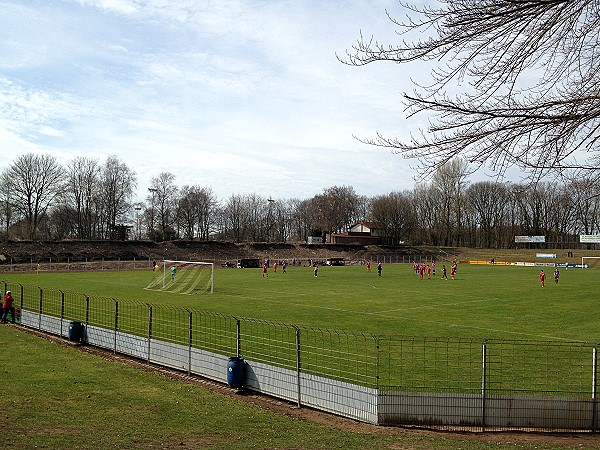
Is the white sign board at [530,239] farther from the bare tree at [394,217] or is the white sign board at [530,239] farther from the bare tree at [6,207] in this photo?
the bare tree at [6,207]

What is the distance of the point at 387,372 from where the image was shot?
643 inches

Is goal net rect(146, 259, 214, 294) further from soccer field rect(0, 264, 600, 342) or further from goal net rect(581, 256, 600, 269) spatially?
goal net rect(581, 256, 600, 269)

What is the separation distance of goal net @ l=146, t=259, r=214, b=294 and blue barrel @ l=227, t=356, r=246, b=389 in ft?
92.1

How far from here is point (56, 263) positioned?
76.8 metres

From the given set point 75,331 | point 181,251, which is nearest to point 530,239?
point 181,251

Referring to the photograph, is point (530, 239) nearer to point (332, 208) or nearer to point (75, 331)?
point (332, 208)

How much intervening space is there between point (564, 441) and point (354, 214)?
143m

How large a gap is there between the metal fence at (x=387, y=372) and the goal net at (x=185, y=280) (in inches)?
674

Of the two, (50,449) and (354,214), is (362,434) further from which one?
(354,214)

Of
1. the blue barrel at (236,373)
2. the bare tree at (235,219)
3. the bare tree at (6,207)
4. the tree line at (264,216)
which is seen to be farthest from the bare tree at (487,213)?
the blue barrel at (236,373)

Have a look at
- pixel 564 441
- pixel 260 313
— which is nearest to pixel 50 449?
pixel 564 441

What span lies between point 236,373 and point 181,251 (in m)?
87.6

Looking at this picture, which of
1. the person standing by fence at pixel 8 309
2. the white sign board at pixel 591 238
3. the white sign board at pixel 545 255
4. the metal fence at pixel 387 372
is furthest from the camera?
the white sign board at pixel 545 255

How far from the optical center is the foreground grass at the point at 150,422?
9711 millimetres
